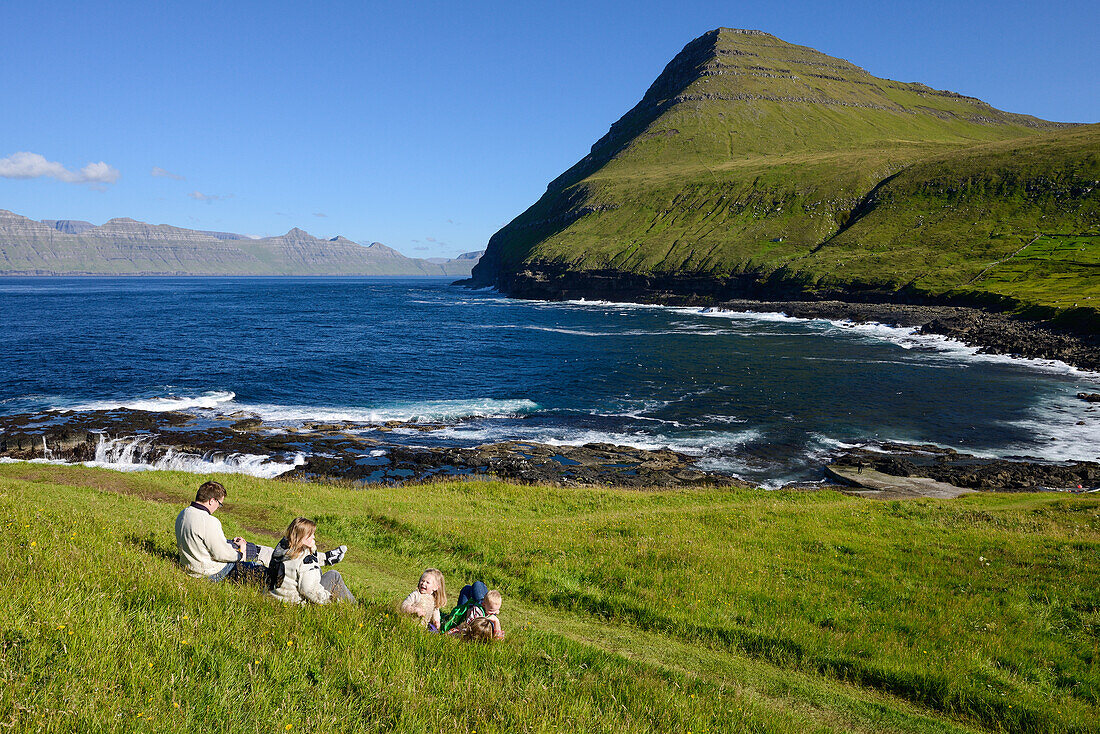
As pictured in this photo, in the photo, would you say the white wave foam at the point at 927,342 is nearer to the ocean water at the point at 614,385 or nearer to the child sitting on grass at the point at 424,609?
the ocean water at the point at 614,385

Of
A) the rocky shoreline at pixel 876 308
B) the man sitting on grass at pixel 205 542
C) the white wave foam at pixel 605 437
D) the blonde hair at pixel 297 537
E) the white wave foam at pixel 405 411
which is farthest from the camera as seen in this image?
the rocky shoreline at pixel 876 308

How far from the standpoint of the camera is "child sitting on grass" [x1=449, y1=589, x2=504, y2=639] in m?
9.83

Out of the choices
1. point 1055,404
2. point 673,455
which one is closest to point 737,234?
point 1055,404

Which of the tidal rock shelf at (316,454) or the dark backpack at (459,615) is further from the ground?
the dark backpack at (459,615)

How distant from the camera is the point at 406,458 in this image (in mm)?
39875

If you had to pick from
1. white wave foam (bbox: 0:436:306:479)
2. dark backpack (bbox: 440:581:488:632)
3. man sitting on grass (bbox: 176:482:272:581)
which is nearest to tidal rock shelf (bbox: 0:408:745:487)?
white wave foam (bbox: 0:436:306:479)

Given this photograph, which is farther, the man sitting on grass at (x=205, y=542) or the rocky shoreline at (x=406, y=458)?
the rocky shoreline at (x=406, y=458)

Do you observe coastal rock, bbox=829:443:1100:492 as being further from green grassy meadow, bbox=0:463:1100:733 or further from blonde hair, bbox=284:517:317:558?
blonde hair, bbox=284:517:317:558

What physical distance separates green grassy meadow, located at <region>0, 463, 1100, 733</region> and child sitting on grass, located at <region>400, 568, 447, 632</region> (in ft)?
1.96

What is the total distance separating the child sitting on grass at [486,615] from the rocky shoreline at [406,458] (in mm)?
24811

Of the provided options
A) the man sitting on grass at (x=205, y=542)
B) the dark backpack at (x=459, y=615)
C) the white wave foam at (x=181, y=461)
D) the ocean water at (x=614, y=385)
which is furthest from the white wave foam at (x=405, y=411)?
the dark backpack at (x=459, y=615)

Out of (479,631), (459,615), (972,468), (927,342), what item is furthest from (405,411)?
(927,342)

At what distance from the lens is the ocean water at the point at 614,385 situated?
45.5 meters

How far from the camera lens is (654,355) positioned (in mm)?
82625
